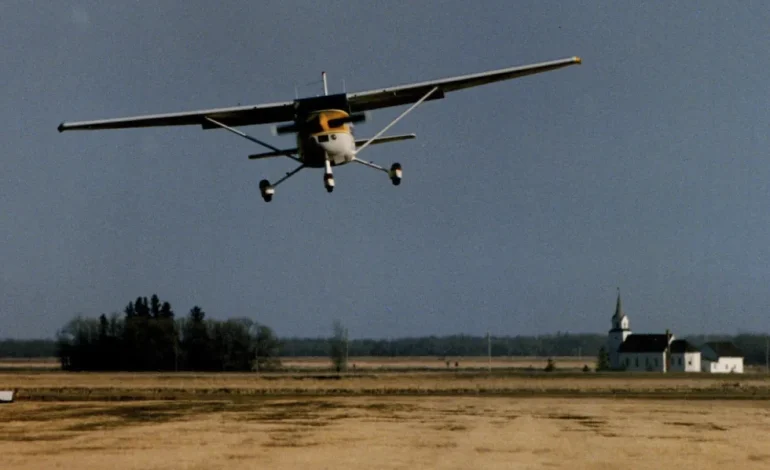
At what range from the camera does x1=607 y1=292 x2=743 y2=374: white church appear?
129750mm

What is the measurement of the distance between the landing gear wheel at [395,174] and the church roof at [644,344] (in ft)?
332

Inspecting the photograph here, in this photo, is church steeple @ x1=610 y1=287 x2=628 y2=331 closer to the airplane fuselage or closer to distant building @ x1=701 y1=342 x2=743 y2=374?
distant building @ x1=701 y1=342 x2=743 y2=374

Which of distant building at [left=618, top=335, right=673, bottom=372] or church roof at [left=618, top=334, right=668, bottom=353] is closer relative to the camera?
distant building at [left=618, top=335, right=673, bottom=372]

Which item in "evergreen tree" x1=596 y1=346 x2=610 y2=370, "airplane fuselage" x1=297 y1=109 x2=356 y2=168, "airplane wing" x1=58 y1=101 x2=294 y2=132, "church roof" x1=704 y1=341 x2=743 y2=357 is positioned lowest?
"evergreen tree" x1=596 y1=346 x2=610 y2=370

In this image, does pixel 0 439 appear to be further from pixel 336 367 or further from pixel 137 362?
pixel 137 362

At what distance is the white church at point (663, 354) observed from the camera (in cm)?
12975

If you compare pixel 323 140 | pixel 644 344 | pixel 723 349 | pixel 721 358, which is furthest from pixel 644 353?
pixel 323 140

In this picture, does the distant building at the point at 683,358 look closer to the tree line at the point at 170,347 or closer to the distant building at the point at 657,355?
the distant building at the point at 657,355

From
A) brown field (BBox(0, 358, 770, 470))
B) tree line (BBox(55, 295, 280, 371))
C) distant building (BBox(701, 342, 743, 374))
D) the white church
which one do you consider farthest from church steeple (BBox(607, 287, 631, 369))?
brown field (BBox(0, 358, 770, 470))

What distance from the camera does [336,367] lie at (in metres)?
121

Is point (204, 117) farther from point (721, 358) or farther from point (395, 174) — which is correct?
point (721, 358)

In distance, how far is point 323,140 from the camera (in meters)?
32.8

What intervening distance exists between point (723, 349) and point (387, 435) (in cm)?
11468

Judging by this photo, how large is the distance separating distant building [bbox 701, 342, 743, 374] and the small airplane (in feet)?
353
